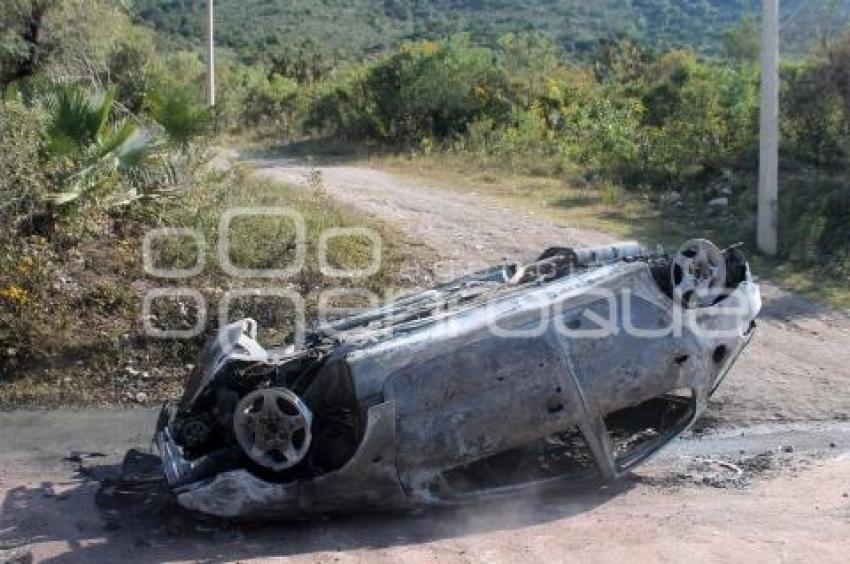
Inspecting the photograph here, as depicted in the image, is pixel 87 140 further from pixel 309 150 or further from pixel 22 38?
pixel 309 150

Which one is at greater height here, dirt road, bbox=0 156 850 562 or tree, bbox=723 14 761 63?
tree, bbox=723 14 761 63

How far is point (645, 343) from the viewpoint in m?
5.89

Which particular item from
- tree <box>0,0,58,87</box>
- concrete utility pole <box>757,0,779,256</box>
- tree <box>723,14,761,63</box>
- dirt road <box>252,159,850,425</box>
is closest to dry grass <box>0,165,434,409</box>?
dirt road <box>252,159,850,425</box>

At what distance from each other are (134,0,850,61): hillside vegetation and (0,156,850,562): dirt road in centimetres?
3819

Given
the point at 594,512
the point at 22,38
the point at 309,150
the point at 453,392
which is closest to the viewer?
the point at 453,392

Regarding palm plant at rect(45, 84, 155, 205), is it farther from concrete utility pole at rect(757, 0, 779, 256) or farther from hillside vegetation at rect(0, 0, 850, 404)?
concrete utility pole at rect(757, 0, 779, 256)

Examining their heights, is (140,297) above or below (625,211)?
above

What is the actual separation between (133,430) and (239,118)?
74.7 feet

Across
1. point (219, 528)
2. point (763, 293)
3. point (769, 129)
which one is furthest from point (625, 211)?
point (219, 528)

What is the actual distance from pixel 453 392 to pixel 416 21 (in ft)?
177

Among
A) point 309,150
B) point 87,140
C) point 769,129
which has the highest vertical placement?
point 87,140

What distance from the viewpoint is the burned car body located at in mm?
5363

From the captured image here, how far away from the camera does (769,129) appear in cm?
1163

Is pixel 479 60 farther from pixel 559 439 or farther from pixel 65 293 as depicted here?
pixel 559 439
